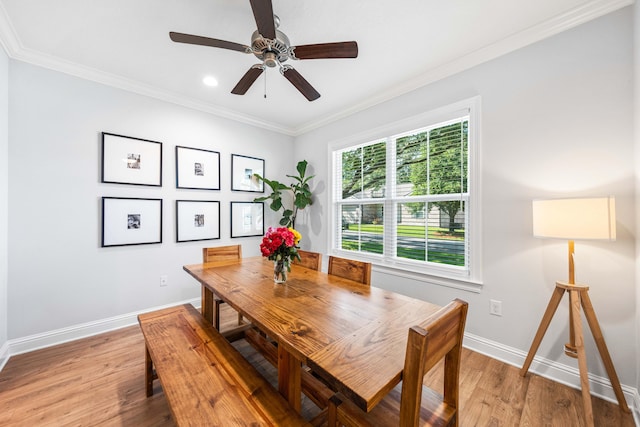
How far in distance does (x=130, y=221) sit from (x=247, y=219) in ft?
4.63

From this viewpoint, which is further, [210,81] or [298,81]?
[210,81]

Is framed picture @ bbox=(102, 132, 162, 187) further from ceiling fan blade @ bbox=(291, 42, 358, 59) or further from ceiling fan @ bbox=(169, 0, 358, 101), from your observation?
ceiling fan blade @ bbox=(291, 42, 358, 59)

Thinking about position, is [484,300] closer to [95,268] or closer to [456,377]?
[456,377]

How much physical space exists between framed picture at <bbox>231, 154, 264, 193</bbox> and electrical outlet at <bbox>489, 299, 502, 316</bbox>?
3.20 metres

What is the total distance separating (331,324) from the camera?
1.16 m

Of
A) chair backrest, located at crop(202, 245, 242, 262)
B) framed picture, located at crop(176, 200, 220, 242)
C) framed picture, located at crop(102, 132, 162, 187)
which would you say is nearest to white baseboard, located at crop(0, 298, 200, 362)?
framed picture, located at crop(176, 200, 220, 242)

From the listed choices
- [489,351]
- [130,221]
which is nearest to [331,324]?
[489,351]

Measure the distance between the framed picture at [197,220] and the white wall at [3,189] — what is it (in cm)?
133

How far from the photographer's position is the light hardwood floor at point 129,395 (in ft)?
5.04

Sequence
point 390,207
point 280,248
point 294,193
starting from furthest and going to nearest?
point 294,193 < point 390,207 < point 280,248

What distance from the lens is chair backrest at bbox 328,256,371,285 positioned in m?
1.86

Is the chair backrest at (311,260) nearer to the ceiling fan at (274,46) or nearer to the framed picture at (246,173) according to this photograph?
the ceiling fan at (274,46)

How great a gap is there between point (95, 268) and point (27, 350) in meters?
0.81

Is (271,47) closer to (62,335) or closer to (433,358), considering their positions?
(433,358)
